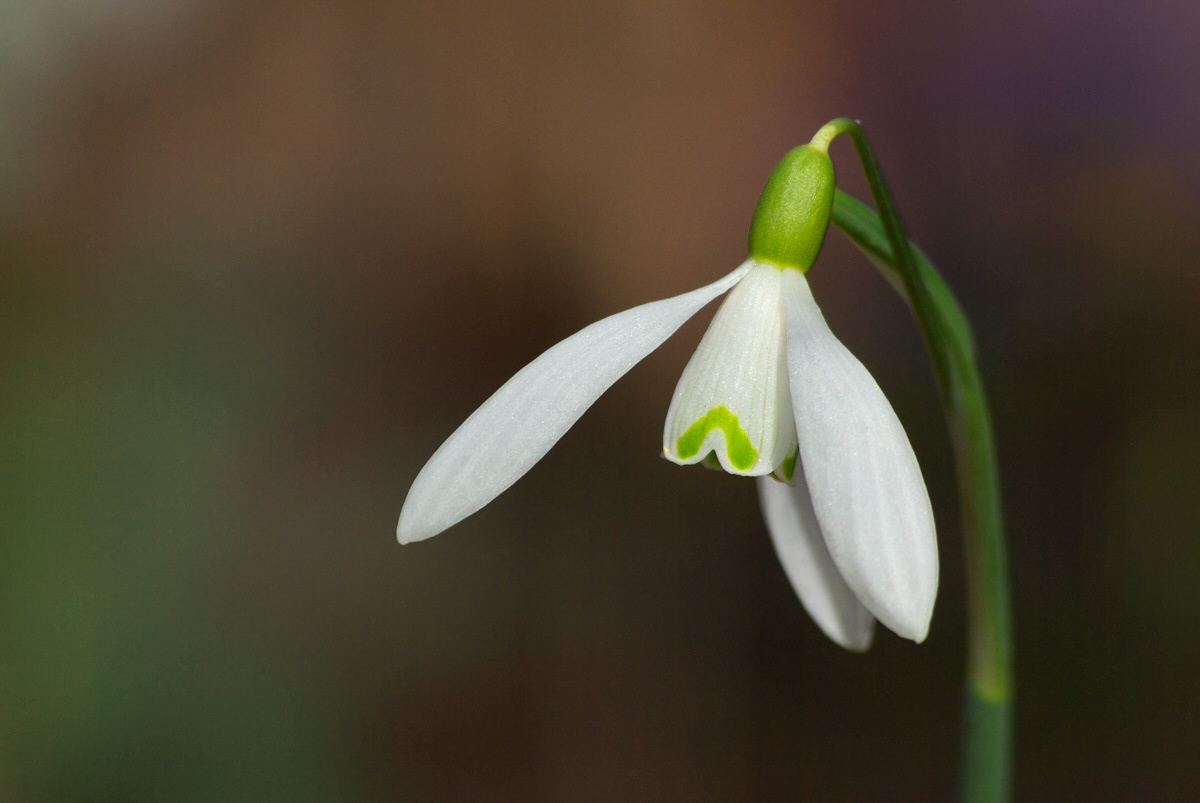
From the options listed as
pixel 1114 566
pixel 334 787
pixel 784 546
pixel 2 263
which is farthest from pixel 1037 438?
pixel 2 263

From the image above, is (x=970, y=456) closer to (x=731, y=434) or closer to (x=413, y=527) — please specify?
(x=731, y=434)

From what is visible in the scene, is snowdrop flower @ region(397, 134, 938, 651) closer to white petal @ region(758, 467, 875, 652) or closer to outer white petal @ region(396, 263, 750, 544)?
outer white petal @ region(396, 263, 750, 544)

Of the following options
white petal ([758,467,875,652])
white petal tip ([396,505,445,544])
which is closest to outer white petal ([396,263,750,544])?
white petal tip ([396,505,445,544])

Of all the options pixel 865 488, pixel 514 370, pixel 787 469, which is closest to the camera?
pixel 865 488

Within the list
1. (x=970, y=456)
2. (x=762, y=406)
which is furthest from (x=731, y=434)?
(x=970, y=456)

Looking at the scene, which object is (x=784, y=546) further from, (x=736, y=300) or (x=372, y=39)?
(x=372, y=39)

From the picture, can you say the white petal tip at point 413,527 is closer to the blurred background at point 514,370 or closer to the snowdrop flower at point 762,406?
the snowdrop flower at point 762,406
